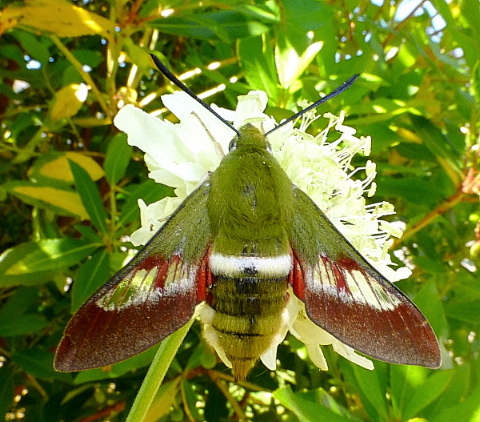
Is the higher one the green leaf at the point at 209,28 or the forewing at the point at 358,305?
the green leaf at the point at 209,28

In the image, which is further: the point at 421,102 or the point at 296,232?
the point at 421,102

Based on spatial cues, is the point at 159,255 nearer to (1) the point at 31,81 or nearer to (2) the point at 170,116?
(2) the point at 170,116

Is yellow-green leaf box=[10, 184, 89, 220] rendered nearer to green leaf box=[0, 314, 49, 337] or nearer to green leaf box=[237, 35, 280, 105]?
green leaf box=[0, 314, 49, 337]

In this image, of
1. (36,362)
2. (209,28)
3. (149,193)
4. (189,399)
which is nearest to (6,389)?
(36,362)

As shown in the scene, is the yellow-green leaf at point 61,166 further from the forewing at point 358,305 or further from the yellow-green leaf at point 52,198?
the forewing at point 358,305

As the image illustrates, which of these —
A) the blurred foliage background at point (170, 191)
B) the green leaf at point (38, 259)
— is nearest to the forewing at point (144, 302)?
the blurred foliage background at point (170, 191)

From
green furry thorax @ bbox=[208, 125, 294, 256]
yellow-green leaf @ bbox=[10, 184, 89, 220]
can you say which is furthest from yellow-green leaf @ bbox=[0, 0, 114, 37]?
green furry thorax @ bbox=[208, 125, 294, 256]

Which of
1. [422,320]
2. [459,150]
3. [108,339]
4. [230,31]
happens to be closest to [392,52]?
[459,150]
